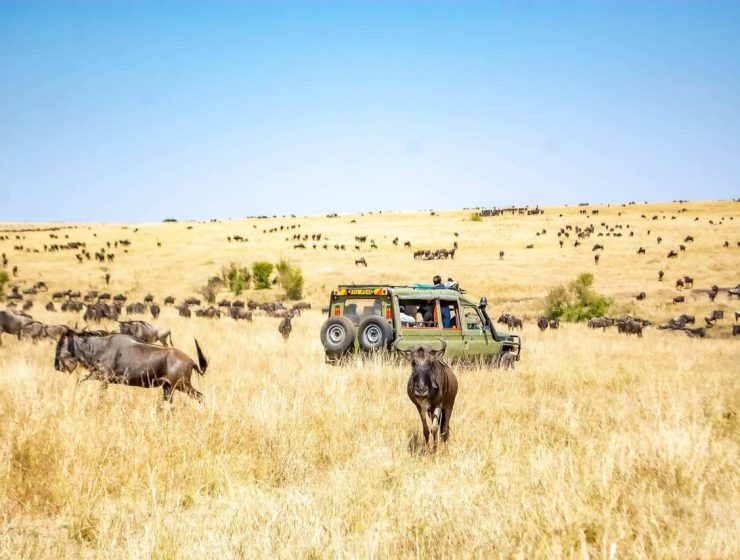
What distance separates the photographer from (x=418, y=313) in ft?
40.4

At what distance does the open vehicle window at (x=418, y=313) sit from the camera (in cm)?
1205

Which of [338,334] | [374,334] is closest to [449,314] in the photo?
[374,334]

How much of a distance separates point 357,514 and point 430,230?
89.1 metres

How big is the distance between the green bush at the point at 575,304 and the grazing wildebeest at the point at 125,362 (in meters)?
27.8

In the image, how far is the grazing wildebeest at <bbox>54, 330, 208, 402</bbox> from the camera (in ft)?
26.6

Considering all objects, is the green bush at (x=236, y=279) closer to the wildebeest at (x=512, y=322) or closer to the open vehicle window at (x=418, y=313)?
the wildebeest at (x=512, y=322)

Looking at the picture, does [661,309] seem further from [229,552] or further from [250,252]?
[250,252]

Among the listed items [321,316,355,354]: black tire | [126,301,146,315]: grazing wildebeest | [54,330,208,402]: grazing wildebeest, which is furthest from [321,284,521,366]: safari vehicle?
[126,301,146,315]: grazing wildebeest

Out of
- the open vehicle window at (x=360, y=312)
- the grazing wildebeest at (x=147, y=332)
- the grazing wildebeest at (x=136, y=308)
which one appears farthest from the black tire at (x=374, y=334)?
the grazing wildebeest at (x=136, y=308)

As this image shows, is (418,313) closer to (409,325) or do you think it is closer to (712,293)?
(409,325)

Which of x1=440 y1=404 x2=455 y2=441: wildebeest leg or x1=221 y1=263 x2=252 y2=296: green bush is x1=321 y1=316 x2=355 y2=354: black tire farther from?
x1=221 y1=263 x2=252 y2=296: green bush

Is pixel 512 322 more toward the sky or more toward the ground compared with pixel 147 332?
more toward the ground

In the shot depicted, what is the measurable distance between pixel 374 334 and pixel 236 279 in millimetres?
38582

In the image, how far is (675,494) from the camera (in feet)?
16.4
